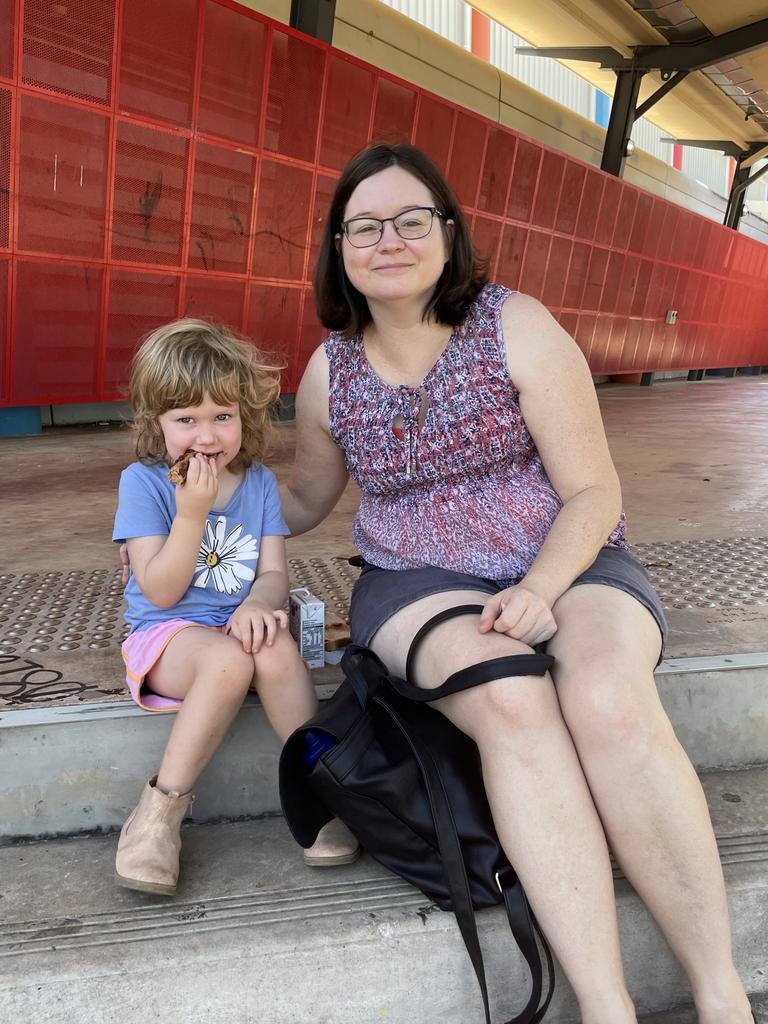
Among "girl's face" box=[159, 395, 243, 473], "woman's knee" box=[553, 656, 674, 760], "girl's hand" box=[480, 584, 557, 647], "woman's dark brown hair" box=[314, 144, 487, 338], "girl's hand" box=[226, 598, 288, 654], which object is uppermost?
"woman's dark brown hair" box=[314, 144, 487, 338]

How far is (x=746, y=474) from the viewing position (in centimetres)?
549

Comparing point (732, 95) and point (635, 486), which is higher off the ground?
point (732, 95)

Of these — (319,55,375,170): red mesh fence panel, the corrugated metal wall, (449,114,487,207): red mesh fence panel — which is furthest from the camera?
the corrugated metal wall

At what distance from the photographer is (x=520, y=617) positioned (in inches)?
65.1

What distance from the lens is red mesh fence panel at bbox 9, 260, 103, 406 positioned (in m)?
6.34

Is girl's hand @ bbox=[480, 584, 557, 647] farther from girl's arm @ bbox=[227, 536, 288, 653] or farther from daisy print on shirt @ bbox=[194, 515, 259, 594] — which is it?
daisy print on shirt @ bbox=[194, 515, 259, 594]

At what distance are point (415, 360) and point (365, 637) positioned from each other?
0.64 metres

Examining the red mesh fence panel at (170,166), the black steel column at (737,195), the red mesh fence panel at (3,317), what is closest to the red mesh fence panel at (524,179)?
the red mesh fence panel at (170,166)

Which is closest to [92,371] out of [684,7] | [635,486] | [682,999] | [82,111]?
[82,111]

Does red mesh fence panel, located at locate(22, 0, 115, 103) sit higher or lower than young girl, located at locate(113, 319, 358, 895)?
higher

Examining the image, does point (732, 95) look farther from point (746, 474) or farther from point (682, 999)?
point (682, 999)

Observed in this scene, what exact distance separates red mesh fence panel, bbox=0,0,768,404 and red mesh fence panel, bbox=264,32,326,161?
0.01m

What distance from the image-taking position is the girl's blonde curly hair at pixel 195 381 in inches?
74.3

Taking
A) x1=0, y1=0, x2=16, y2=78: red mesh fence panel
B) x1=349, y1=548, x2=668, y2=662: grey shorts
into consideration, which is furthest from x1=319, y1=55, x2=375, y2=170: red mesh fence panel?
x1=349, y1=548, x2=668, y2=662: grey shorts
